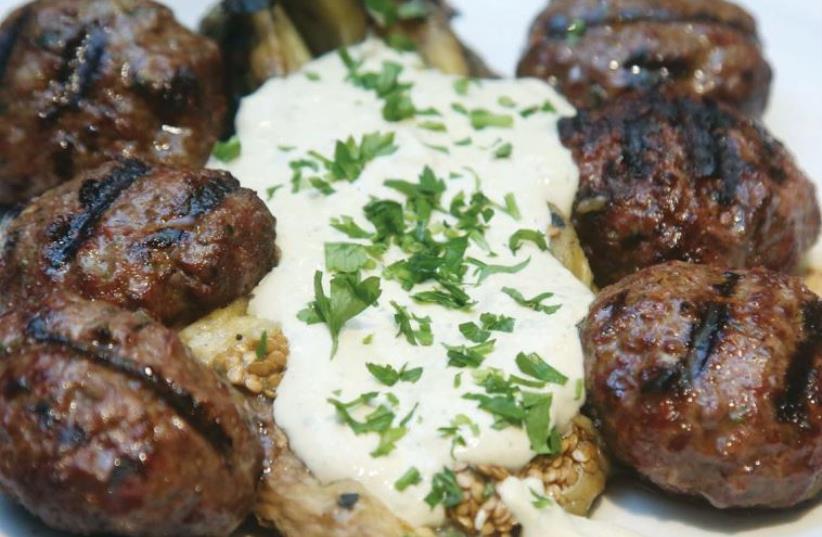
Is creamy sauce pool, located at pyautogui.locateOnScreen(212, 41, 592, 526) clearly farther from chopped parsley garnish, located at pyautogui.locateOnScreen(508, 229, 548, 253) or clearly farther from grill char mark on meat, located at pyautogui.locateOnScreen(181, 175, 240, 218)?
grill char mark on meat, located at pyautogui.locateOnScreen(181, 175, 240, 218)

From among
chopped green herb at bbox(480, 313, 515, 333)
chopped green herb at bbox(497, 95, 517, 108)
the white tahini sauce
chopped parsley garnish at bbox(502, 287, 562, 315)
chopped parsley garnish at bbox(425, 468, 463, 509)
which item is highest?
chopped green herb at bbox(497, 95, 517, 108)

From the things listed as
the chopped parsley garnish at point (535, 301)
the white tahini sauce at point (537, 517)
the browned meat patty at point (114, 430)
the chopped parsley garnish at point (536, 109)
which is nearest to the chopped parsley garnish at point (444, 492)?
the white tahini sauce at point (537, 517)

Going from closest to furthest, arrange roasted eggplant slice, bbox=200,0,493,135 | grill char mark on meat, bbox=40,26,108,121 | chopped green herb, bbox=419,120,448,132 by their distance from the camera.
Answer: grill char mark on meat, bbox=40,26,108,121 < chopped green herb, bbox=419,120,448,132 < roasted eggplant slice, bbox=200,0,493,135

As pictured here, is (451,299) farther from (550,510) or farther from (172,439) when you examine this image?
(172,439)

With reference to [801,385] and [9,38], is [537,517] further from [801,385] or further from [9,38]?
[9,38]

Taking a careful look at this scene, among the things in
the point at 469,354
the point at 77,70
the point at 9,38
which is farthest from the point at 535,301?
the point at 9,38

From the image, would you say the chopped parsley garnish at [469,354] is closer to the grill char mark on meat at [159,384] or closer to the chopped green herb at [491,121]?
the grill char mark on meat at [159,384]

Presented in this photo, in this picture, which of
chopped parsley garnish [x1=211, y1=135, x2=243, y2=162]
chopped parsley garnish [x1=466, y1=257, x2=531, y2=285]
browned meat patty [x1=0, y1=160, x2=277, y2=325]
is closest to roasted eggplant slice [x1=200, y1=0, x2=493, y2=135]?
chopped parsley garnish [x1=211, y1=135, x2=243, y2=162]
